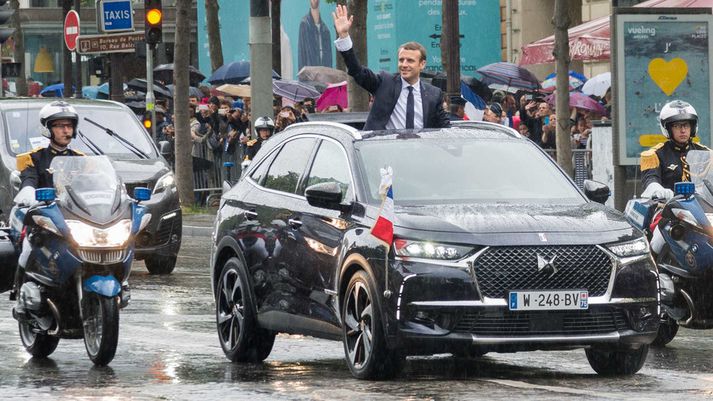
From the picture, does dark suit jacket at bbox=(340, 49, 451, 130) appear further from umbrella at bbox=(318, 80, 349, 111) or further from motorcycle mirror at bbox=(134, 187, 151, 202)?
umbrella at bbox=(318, 80, 349, 111)

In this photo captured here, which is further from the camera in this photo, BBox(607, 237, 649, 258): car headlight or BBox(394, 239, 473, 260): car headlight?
BBox(607, 237, 649, 258): car headlight

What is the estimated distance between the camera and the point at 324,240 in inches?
435

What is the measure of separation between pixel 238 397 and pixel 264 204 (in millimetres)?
2382

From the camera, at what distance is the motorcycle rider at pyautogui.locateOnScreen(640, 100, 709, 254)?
13.2 meters

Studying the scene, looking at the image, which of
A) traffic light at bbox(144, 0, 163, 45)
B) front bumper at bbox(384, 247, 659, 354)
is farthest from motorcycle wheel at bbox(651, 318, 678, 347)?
traffic light at bbox(144, 0, 163, 45)

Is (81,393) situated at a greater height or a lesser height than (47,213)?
lesser

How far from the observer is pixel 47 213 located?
11641mm

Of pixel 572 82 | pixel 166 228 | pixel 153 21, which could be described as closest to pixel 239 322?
pixel 166 228

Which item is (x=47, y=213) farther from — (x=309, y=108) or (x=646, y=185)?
(x=309, y=108)

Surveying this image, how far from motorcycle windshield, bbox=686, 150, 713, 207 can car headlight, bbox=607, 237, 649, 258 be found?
194cm

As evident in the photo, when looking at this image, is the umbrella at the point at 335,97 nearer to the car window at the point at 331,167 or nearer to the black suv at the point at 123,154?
the black suv at the point at 123,154

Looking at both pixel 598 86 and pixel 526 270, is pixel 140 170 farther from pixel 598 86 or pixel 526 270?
pixel 598 86

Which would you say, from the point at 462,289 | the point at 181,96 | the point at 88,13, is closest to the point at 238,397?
the point at 462,289

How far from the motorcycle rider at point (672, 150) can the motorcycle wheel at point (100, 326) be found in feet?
13.2
